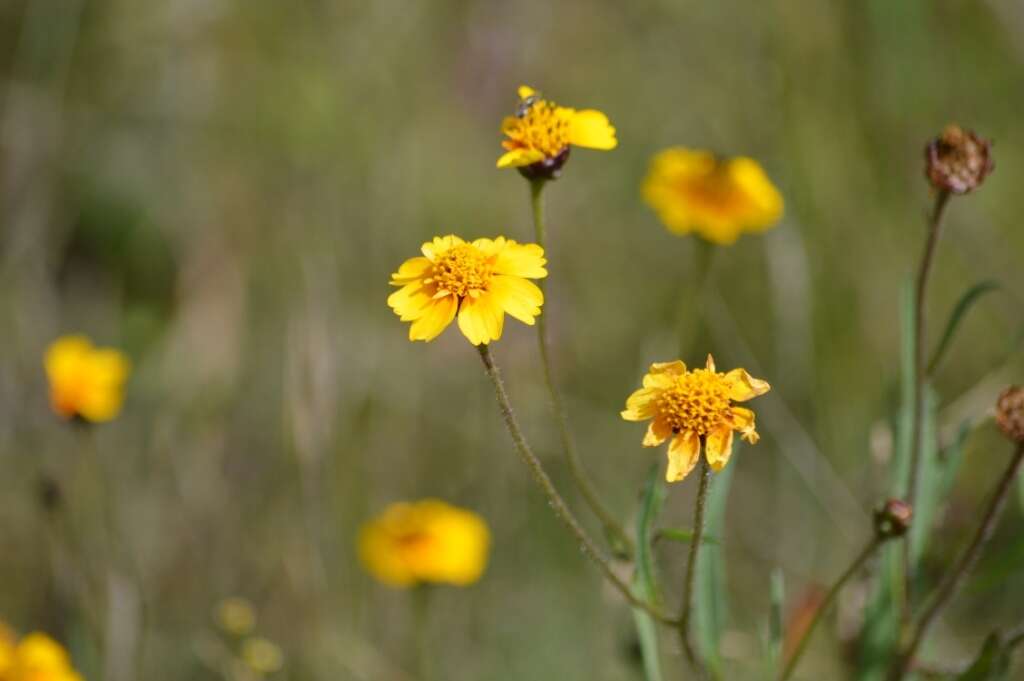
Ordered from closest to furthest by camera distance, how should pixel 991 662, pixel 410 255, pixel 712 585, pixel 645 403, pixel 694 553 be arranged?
pixel 694 553 < pixel 645 403 < pixel 991 662 < pixel 712 585 < pixel 410 255

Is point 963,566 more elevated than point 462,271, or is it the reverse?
point 462,271

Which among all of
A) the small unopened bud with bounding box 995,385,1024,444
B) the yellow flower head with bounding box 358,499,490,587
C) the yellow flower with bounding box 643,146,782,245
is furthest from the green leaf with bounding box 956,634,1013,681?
the yellow flower head with bounding box 358,499,490,587

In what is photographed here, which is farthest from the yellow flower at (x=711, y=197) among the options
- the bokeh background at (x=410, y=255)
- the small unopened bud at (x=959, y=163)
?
the small unopened bud at (x=959, y=163)

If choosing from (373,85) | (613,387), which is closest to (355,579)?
(613,387)

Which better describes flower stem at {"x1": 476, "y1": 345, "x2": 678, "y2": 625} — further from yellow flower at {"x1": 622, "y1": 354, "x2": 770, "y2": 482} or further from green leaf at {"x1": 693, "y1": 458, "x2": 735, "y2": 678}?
green leaf at {"x1": 693, "y1": 458, "x2": 735, "y2": 678}

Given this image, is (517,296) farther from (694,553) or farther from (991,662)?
(991,662)

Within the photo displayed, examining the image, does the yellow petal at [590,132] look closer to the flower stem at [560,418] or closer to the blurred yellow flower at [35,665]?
the flower stem at [560,418]

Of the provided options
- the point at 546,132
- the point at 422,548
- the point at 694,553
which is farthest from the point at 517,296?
the point at 422,548
